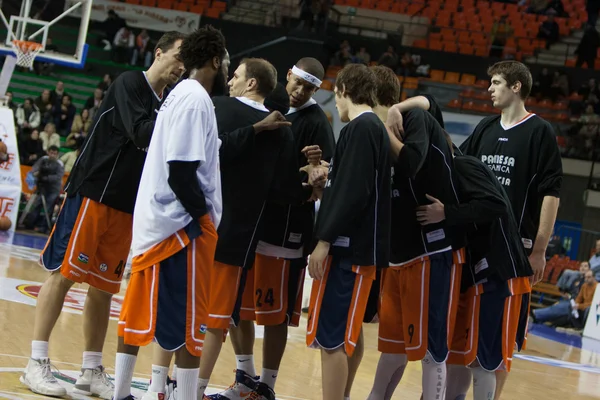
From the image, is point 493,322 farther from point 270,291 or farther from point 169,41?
point 169,41

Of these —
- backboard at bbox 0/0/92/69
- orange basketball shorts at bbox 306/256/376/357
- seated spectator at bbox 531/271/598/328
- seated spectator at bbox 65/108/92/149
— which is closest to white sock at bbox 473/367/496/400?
orange basketball shorts at bbox 306/256/376/357

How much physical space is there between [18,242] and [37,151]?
426cm

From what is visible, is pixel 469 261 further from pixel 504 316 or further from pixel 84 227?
pixel 84 227

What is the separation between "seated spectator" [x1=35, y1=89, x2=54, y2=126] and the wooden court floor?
8437 millimetres

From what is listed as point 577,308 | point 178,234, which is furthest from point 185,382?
point 577,308

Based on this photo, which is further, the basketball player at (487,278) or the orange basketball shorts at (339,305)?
the basketball player at (487,278)

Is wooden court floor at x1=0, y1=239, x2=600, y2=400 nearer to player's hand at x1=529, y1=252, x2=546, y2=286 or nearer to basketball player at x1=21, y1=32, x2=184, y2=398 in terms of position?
basketball player at x1=21, y1=32, x2=184, y2=398

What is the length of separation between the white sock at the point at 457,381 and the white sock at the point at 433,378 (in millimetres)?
550

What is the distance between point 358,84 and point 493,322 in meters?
1.67

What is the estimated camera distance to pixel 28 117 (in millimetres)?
19125

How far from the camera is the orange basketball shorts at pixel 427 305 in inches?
195

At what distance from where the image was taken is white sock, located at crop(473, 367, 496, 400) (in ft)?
17.1

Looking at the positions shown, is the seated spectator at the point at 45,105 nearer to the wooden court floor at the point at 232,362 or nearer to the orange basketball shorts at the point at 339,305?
the wooden court floor at the point at 232,362

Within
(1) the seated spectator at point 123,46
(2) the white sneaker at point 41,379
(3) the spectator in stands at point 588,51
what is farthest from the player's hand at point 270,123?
(3) the spectator in stands at point 588,51
